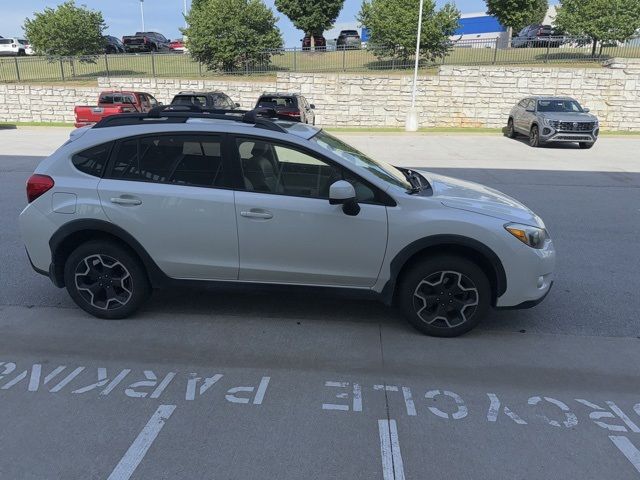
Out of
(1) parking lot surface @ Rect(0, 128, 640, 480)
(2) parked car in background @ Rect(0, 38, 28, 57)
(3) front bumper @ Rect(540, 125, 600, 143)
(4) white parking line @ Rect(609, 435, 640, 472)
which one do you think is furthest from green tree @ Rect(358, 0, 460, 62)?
(2) parked car in background @ Rect(0, 38, 28, 57)

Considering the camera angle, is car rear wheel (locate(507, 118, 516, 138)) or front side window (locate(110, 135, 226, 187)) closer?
front side window (locate(110, 135, 226, 187))

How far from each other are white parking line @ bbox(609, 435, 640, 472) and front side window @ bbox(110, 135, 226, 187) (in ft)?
10.3

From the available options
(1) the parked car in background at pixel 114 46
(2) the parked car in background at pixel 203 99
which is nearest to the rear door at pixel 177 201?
(2) the parked car in background at pixel 203 99

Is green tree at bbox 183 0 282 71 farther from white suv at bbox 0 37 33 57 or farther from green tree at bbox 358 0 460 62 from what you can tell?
white suv at bbox 0 37 33 57

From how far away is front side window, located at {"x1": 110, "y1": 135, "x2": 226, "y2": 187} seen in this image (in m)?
4.15

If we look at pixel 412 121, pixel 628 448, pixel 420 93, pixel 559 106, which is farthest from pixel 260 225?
pixel 420 93

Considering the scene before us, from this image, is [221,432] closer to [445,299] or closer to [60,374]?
[60,374]

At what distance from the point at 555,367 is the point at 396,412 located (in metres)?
1.37

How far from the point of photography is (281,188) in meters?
4.09

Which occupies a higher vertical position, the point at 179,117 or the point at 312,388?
the point at 179,117

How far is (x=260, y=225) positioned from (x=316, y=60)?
26420mm

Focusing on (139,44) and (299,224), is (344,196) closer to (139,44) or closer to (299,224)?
(299,224)

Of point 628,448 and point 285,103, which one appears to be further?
point 285,103

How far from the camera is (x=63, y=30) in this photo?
29.6 metres
